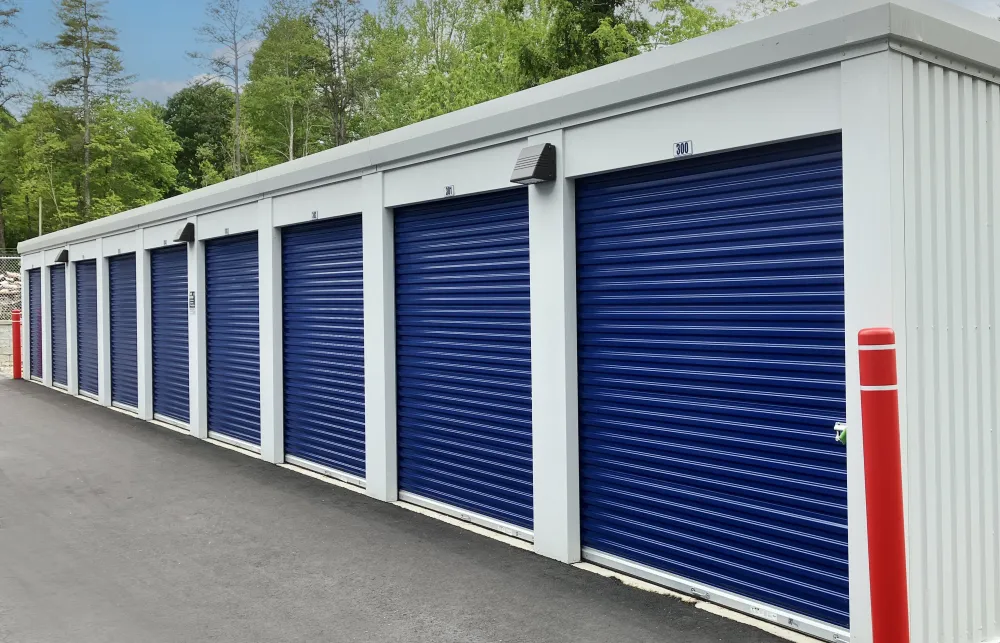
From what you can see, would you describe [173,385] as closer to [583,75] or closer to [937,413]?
[583,75]

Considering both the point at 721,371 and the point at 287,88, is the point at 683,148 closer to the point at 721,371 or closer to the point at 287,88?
the point at 721,371

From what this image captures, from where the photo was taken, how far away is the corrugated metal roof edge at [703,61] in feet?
15.0

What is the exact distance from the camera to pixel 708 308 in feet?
18.7

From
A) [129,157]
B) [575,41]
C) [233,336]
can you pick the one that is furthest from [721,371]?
[129,157]

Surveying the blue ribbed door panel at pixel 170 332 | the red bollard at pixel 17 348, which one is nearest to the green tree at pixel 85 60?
the red bollard at pixel 17 348

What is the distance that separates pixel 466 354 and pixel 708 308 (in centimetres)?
278

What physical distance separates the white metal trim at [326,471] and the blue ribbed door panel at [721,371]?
3625 mm

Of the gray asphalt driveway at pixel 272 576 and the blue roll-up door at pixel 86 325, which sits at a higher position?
the blue roll-up door at pixel 86 325

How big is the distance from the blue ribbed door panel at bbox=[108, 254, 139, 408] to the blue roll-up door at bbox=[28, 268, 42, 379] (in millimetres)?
6472

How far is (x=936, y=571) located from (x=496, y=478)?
3.73 metres

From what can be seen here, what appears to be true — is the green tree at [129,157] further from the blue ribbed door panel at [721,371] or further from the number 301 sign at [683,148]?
the number 301 sign at [683,148]

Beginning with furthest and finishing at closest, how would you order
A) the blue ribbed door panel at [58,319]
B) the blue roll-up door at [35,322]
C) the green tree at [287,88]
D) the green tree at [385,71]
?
the green tree at [287,88]
the green tree at [385,71]
the blue roll-up door at [35,322]
the blue ribbed door panel at [58,319]

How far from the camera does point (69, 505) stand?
873 cm

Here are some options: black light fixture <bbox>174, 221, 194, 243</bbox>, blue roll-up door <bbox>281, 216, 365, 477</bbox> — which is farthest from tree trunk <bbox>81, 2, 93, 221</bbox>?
blue roll-up door <bbox>281, 216, 365, 477</bbox>
